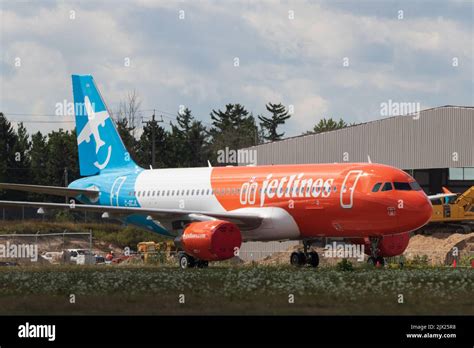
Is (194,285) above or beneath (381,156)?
beneath

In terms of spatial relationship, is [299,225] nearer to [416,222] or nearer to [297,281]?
[416,222]

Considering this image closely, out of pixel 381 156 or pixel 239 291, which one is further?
pixel 381 156

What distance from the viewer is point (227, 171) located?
4578cm

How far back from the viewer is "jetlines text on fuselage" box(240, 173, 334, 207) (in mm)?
40000

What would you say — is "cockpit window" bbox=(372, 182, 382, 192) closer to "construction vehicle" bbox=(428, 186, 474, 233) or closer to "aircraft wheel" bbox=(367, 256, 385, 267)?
"aircraft wheel" bbox=(367, 256, 385, 267)

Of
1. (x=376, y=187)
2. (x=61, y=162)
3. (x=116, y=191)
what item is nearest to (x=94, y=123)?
(x=116, y=191)

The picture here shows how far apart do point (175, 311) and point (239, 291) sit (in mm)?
4468

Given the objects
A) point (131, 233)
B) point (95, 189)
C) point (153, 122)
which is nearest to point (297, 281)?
point (95, 189)

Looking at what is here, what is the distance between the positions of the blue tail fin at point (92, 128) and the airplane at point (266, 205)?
8.31 feet

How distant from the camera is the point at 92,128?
5428 cm

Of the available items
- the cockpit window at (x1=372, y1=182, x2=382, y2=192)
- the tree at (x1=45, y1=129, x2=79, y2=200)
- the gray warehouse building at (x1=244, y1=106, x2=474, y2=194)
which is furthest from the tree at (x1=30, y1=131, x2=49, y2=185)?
the cockpit window at (x1=372, y1=182, x2=382, y2=192)

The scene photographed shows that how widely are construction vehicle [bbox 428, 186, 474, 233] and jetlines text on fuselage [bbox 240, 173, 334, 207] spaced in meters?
25.9

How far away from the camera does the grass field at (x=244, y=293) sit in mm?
22281

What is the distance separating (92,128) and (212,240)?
57.3 feet
